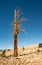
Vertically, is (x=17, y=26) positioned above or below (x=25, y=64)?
above

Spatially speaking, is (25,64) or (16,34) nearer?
(25,64)

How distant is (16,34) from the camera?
20656mm

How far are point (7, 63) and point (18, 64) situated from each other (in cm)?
130

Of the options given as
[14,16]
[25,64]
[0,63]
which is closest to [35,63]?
[25,64]

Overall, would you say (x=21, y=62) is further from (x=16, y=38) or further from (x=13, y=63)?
(x=16, y=38)

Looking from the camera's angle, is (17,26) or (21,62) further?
(17,26)

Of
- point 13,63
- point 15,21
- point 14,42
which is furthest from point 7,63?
point 15,21

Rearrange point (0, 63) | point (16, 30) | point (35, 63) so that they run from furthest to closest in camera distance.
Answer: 1. point (16, 30)
2. point (0, 63)
3. point (35, 63)

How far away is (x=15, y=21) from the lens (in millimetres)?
20891

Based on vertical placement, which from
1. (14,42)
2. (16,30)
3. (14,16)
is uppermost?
(14,16)

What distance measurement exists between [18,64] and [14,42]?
6.21 m

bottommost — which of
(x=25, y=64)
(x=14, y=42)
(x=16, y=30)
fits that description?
(x=25, y=64)

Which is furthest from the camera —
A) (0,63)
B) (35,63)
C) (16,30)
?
(16,30)

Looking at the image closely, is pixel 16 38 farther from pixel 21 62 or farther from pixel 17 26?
pixel 21 62
